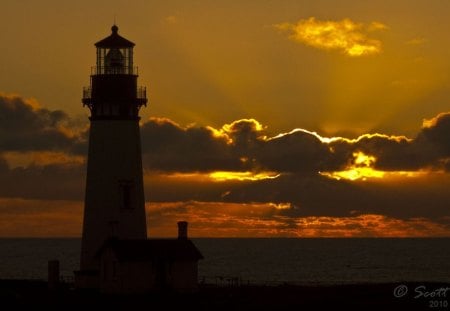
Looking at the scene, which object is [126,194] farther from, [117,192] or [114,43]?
[114,43]

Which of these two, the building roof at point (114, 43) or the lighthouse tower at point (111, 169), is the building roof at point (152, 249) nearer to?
the lighthouse tower at point (111, 169)

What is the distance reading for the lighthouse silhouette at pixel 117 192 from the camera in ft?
202

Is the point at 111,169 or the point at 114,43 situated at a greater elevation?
the point at 114,43

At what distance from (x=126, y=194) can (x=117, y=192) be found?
1.70 feet

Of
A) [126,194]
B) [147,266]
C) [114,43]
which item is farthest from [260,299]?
[114,43]

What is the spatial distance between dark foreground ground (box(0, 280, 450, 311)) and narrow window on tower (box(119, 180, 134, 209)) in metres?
5.05

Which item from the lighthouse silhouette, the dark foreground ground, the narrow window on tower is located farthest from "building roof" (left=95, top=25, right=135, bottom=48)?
the dark foreground ground

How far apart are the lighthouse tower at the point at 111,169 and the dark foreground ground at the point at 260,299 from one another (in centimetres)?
322

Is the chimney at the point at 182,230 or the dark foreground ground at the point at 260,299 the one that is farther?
the chimney at the point at 182,230

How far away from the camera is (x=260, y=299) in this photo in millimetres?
59000

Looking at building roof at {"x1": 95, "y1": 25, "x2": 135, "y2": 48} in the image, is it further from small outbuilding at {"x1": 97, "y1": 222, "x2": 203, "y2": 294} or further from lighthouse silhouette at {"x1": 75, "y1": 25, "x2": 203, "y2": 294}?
small outbuilding at {"x1": 97, "y1": 222, "x2": 203, "y2": 294}

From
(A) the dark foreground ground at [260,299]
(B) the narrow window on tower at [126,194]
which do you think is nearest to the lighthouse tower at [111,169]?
(B) the narrow window on tower at [126,194]

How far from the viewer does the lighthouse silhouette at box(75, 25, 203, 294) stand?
61.4 metres

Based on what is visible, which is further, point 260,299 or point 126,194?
point 126,194
